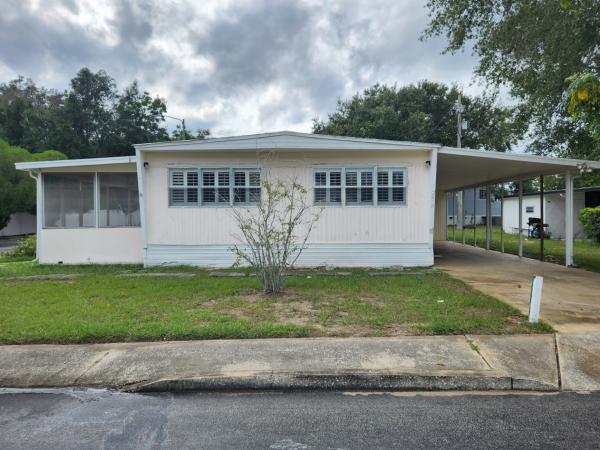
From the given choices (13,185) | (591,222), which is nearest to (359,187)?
(591,222)

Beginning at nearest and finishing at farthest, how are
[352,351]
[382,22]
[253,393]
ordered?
1. [253,393]
2. [352,351]
3. [382,22]

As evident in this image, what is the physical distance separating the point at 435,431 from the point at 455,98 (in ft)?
100

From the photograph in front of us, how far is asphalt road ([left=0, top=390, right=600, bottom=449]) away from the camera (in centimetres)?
271

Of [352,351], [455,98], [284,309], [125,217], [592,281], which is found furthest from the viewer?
[455,98]

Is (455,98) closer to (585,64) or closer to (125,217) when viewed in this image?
(585,64)

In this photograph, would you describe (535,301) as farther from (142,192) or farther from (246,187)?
(142,192)

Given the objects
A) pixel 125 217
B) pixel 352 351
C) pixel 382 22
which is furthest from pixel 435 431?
pixel 382 22

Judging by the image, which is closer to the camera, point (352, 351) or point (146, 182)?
point (352, 351)

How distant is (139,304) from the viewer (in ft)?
20.7

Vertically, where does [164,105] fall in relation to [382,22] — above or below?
above

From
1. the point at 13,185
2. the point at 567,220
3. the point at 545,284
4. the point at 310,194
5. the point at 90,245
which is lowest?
the point at 545,284

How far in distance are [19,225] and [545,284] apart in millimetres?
31886

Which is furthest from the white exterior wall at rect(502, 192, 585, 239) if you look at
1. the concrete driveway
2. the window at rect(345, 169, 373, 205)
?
the window at rect(345, 169, 373, 205)

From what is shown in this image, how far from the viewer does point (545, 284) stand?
26.3 ft
